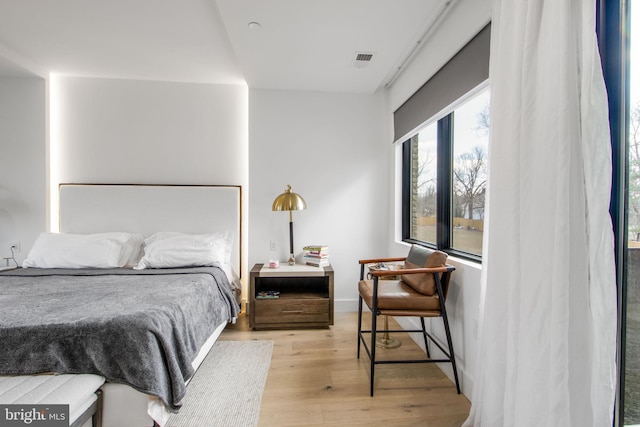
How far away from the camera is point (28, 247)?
115 inches

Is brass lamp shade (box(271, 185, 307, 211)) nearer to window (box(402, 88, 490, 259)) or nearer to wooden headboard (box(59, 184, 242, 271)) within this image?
wooden headboard (box(59, 184, 242, 271))

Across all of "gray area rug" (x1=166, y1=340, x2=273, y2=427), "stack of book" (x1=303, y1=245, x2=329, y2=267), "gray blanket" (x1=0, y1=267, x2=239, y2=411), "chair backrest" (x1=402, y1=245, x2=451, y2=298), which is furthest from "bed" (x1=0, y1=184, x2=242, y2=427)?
"chair backrest" (x1=402, y1=245, x2=451, y2=298)

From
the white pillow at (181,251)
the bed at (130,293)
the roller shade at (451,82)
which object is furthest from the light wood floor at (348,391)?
the roller shade at (451,82)

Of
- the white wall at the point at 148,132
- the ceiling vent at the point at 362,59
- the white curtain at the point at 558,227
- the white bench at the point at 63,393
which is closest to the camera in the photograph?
the white curtain at the point at 558,227

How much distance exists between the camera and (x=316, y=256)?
9.49 feet

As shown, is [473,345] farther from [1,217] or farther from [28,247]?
[1,217]

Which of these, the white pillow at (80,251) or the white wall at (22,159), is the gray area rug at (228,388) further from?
the white wall at (22,159)

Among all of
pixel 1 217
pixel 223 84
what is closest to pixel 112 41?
pixel 223 84

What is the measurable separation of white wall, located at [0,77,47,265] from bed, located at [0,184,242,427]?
0.28 m

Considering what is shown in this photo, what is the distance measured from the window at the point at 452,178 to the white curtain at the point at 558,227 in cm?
63

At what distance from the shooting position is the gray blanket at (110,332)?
1291mm

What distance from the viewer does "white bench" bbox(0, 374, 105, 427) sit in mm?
1132

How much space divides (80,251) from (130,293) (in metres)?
1.16

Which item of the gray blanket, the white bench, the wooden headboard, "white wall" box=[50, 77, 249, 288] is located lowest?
the white bench
